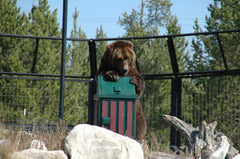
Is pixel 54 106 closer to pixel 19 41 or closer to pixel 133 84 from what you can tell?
pixel 133 84

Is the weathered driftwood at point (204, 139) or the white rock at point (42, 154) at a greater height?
the white rock at point (42, 154)

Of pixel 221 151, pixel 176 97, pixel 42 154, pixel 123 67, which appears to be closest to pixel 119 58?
pixel 123 67

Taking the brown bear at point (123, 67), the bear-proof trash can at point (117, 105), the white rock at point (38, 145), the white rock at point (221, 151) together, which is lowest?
the white rock at point (221, 151)

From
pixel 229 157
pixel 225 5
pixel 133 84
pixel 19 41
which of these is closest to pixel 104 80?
pixel 133 84

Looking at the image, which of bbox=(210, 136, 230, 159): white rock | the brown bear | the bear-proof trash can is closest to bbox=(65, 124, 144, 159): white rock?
bbox=(210, 136, 230, 159): white rock

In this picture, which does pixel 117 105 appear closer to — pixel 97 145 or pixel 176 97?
pixel 97 145

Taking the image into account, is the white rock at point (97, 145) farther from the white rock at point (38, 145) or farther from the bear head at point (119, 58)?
the bear head at point (119, 58)

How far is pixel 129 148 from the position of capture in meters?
3.68

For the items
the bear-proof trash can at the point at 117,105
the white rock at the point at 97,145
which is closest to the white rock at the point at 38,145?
the white rock at the point at 97,145

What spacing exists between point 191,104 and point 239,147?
4.18 feet

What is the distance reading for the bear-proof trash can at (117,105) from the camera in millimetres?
4984

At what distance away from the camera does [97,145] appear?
11.8 feet

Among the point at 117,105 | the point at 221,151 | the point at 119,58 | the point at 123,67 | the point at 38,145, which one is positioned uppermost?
the point at 119,58

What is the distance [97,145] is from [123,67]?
1.84 meters
